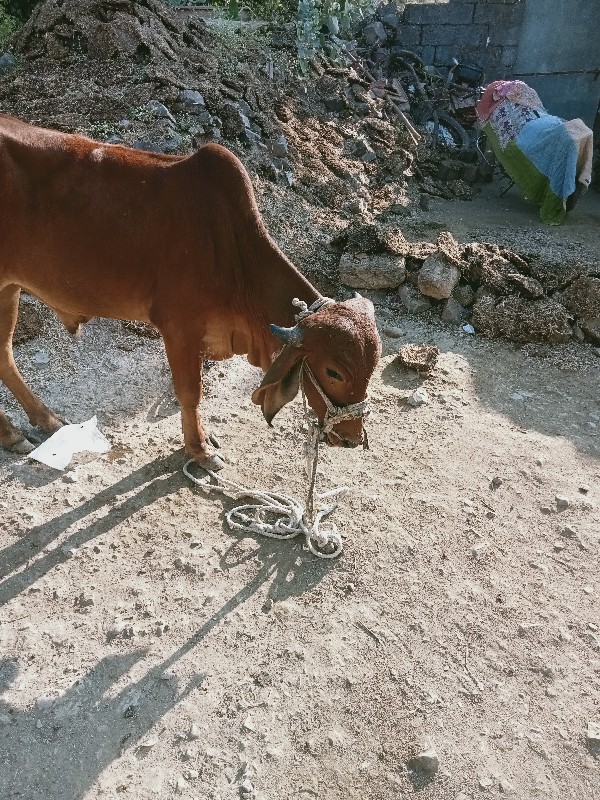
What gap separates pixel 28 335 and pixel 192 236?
2.54 m

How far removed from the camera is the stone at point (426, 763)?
288 centimetres

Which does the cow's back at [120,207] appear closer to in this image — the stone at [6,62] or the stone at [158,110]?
the stone at [158,110]

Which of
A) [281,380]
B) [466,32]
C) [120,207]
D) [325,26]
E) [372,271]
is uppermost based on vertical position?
[466,32]

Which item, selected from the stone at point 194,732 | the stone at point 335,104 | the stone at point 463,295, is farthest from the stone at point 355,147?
the stone at point 194,732

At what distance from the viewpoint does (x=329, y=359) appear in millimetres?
3170

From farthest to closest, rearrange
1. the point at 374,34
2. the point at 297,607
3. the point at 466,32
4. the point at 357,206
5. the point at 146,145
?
the point at 466,32, the point at 374,34, the point at 357,206, the point at 146,145, the point at 297,607

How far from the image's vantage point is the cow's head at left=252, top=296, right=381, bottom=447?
10.3 ft

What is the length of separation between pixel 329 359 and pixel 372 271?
3.67 meters

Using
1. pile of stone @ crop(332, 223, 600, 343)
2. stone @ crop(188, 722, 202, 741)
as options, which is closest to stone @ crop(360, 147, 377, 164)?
pile of stone @ crop(332, 223, 600, 343)

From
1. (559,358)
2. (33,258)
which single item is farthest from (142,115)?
(559,358)

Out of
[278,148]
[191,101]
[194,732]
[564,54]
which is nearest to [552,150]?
[278,148]

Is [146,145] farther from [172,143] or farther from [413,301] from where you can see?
[413,301]

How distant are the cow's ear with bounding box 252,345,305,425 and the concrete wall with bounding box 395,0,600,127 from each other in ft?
39.7

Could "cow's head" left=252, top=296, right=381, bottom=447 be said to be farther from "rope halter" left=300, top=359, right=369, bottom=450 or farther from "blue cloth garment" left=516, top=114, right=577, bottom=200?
"blue cloth garment" left=516, top=114, right=577, bottom=200
